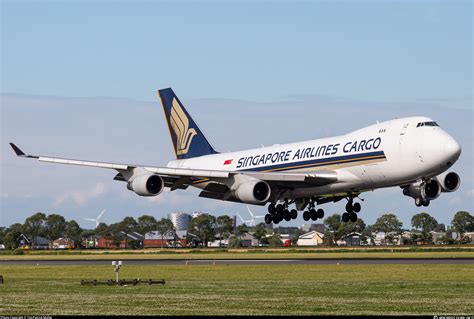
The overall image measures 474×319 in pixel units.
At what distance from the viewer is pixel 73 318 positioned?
3306 cm

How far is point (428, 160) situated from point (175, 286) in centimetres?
1955

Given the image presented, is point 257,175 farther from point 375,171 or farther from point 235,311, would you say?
point 235,311

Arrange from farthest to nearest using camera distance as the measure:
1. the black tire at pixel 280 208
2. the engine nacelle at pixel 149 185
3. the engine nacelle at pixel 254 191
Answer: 1. the black tire at pixel 280 208
2. the engine nacelle at pixel 149 185
3. the engine nacelle at pixel 254 191

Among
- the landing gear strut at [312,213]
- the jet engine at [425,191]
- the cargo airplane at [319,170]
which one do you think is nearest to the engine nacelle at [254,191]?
the cargo airplane at [319,170]

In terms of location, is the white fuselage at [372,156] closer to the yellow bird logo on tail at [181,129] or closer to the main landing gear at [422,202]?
the main landing gear at [422,202]

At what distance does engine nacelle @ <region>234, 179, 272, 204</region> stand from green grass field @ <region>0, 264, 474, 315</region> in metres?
5.68

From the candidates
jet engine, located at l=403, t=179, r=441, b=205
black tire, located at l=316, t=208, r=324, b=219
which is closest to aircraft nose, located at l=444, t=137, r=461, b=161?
jet engine, located at l=403, t=179, r=441, b=205

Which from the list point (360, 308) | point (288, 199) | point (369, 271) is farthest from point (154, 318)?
point (288, 199)

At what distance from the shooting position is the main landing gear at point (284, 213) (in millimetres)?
73812

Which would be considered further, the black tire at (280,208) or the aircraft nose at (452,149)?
the black tire at (280,208)

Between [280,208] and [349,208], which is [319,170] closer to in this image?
[349,208]

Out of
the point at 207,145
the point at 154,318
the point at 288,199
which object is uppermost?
the point at 207,145

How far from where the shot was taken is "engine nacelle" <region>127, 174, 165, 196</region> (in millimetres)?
70750

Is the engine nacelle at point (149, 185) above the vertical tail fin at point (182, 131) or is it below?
below
